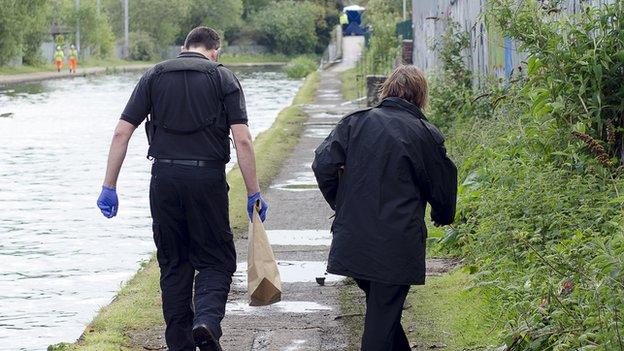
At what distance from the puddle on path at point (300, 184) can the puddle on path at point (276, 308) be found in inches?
258

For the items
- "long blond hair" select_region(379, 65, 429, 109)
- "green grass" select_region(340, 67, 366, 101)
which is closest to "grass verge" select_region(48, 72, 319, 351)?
"long blond hair" select_region(379, 65, 429, 109)

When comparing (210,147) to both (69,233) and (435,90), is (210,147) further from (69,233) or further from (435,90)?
(435,90)

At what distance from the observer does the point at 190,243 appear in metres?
7.04

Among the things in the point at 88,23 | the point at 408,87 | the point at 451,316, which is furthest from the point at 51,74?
the point at 408,87

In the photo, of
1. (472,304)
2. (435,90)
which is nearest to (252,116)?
(435,90)

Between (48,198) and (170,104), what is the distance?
8.95m

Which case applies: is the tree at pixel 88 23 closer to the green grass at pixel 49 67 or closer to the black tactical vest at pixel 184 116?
the green grass at pixel 49 67

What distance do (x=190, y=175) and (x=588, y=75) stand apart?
8.39 ft

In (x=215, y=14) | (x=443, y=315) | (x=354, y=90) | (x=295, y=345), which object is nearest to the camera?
(x=295, y=345)

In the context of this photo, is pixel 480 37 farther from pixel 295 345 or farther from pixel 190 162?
pixel 190 162

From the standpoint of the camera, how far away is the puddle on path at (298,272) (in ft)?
30.8

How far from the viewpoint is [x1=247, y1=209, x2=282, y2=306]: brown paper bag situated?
6.96 metres

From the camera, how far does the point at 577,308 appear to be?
5648mm

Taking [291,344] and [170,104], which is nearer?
[170,104]
